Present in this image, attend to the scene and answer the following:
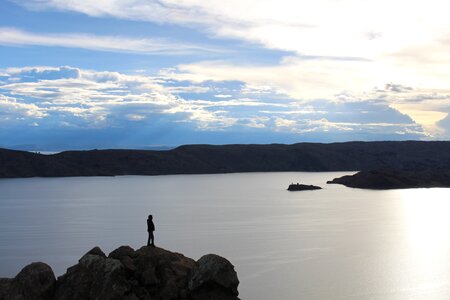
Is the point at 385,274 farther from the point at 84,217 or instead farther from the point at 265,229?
the point at 84,217

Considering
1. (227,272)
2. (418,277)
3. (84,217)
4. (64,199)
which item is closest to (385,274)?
(418,277)

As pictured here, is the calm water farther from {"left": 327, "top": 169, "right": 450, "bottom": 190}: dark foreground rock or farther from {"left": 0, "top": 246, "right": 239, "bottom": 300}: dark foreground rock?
{"left": 327, "top": 169, "right": 450, "bottom": 190}: dark foreground rock

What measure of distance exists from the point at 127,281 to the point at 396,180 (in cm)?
14665

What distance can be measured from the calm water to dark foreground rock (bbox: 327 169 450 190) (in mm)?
36881

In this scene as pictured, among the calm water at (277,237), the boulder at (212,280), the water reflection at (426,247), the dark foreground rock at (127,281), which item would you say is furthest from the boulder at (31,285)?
the water reflection at (426,247)

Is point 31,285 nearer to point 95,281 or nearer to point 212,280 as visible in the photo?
point 95,281

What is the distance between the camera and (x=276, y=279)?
46.1m

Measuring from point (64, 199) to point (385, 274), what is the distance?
9863 centimetres

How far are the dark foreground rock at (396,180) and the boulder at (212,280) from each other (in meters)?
140

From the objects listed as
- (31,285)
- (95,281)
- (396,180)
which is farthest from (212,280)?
(396,180)

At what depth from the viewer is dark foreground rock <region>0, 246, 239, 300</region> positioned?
3562 centimetres

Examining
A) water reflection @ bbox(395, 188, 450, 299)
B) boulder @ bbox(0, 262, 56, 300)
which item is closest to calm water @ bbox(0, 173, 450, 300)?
water reflection @ bbox(395, 188, 450, 299)

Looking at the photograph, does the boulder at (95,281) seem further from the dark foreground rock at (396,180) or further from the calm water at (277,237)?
the dark foreground rock at (396,180)

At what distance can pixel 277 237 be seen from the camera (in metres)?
69.6
